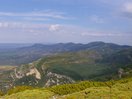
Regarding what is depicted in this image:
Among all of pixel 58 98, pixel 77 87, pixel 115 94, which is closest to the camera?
pixel 115 94

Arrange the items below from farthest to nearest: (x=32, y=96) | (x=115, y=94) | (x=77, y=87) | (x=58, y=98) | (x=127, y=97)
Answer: (x=77, y=87) → (x=32, y=96) → (x=58, y=98) → (x=115, y=94) → (x=127, y=97)

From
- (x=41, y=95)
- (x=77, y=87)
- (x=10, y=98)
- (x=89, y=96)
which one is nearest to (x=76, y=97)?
(x=89, y=96)

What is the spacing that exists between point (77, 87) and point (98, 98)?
236ft

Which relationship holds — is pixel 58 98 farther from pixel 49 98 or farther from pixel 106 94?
pixel 106 94

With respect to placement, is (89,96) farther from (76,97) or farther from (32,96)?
(32,96)

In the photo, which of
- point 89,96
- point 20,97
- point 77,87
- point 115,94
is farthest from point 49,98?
point 77,87

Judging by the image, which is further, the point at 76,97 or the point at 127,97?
the point at 76,97

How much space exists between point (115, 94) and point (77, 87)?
228 ft

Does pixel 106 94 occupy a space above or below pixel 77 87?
above

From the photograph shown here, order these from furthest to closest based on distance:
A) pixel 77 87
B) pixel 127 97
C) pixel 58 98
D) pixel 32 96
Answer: pixel 77 87 → pixel 32 96 → pixel 58 98 → pixel 127 97

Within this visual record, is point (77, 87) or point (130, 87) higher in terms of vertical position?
point (130, 87)

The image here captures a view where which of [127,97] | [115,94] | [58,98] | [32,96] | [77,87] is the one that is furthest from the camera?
[77,87]

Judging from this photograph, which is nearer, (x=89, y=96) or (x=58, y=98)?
(x=89, y=96)

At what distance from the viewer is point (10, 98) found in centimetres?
9725
